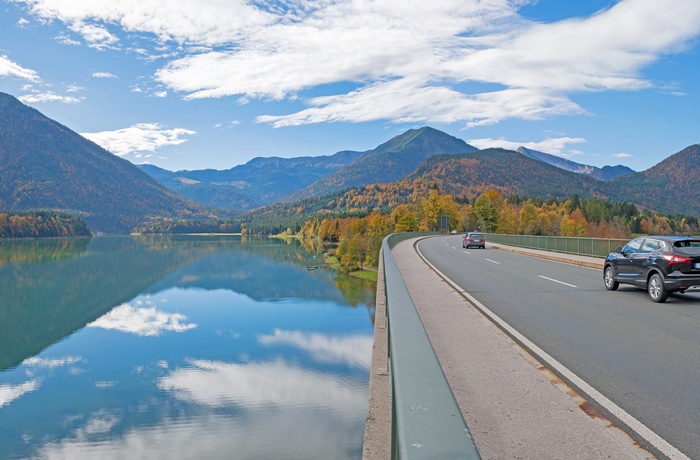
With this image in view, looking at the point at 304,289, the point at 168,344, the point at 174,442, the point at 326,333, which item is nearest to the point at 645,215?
the point at 304,289

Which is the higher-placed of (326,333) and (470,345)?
(470,345)

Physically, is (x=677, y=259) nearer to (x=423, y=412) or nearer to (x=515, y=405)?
(x=515, y=405)

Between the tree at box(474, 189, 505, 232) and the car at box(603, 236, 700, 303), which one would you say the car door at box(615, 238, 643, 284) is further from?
the tree at box(474, 189, 505, 232)

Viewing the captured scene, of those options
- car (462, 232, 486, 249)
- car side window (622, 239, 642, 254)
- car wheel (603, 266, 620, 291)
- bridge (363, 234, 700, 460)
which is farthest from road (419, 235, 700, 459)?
car (462, 232, 486, 249)

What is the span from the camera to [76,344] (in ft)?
Result: 143

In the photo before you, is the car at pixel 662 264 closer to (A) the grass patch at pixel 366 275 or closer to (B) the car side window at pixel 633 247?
(B) the car side window at pixel 633 247

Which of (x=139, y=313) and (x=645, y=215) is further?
(x=645, y=215)

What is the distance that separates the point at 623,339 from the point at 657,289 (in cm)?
509

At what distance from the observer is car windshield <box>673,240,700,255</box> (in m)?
12.1

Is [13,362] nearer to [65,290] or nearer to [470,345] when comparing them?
[65,290]

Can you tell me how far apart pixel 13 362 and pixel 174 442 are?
70.6 ft

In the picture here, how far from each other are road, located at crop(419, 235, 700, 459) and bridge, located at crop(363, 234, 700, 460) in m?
0.02

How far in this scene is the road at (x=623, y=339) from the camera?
498cm

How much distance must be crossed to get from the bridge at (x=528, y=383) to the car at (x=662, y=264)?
1.72ft
